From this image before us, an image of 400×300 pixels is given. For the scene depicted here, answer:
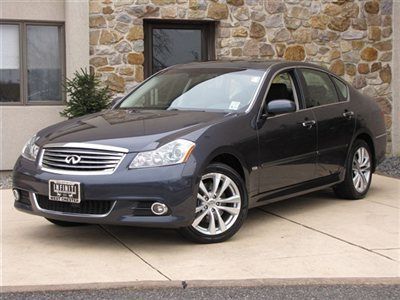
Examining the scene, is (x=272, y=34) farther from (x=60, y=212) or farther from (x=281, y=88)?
(x=60, y=212)

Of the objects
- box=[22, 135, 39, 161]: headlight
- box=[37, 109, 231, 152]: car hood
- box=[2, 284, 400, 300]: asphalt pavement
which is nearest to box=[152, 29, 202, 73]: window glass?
box=[37, 109, 231, 152]: car hood

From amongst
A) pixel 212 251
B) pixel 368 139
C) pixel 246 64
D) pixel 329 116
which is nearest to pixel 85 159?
pixel 212 251

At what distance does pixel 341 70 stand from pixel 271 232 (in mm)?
6581

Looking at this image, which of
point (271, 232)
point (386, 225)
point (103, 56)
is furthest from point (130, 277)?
point (103, 56)

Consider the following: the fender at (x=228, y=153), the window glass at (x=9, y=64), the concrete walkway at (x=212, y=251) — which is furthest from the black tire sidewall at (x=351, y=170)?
the window glass at (x=9, y=64)

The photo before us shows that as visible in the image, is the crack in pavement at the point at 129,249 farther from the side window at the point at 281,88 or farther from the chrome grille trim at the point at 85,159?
the side window at the point at 281,88

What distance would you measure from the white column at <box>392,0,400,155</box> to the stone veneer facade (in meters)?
0.08

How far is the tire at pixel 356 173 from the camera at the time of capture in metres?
7.62

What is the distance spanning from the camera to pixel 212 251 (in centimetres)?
550

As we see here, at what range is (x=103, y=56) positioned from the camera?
34.8ft

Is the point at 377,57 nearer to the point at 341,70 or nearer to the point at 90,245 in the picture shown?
the point at 341,70

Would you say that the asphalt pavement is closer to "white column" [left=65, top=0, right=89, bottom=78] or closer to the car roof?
the car roof

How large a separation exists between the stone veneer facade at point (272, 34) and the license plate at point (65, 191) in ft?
17.7

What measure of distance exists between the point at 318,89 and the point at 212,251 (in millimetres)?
2785
